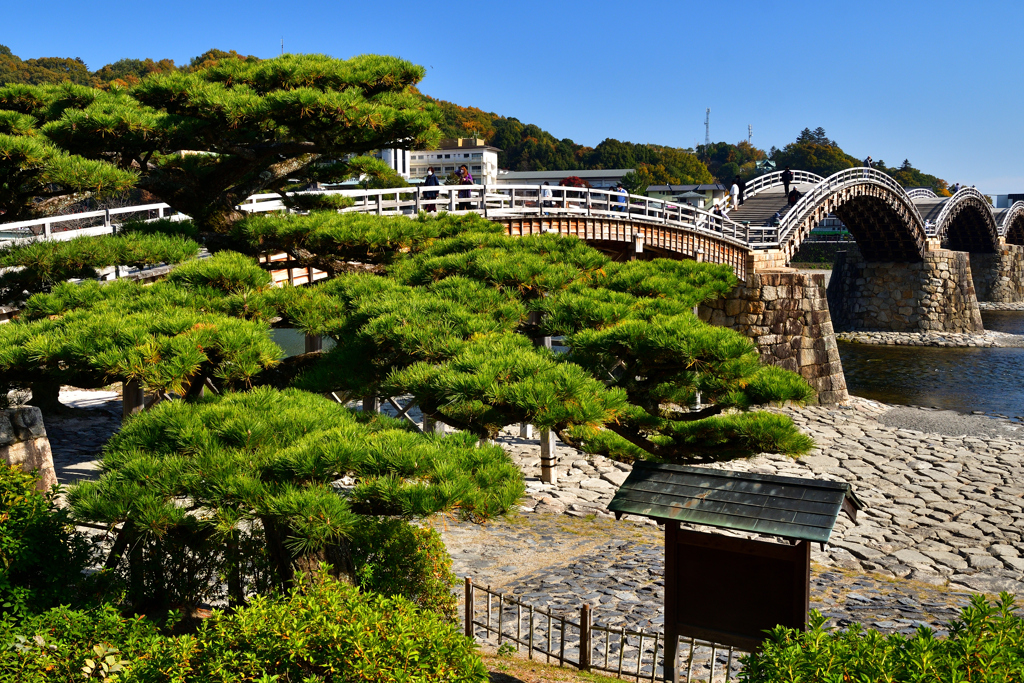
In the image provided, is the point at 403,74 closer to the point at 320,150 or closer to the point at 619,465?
the point at 320,150

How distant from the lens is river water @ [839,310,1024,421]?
26141 millimetres

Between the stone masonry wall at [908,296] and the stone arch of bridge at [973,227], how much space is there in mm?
9009

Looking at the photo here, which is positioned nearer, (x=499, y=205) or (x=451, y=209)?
(x=451, y=209)

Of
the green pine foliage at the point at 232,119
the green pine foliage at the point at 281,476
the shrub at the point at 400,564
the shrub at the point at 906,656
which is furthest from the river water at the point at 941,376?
the green pine foliage at the point at 281,476

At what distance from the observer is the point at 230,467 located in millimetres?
5516

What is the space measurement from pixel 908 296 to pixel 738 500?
4135cm

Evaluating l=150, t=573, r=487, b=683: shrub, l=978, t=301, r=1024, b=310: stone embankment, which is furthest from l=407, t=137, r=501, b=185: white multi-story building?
l=150, t=573, r=487, b=683: shrub

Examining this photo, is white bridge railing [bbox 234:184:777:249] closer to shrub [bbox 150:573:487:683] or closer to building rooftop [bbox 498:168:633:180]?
shrub [bbox 150:573:487:683]

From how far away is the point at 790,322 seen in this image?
2566 cm

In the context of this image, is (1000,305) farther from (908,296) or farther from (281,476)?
(281,476)

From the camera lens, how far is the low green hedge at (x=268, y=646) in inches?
185

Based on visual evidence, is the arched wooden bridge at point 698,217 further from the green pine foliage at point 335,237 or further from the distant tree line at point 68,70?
the distant tree line at point 68,70

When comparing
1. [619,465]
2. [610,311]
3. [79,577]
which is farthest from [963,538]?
[79,577]

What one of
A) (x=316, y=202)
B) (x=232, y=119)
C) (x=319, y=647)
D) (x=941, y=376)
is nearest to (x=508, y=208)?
(x=316, y=202)
